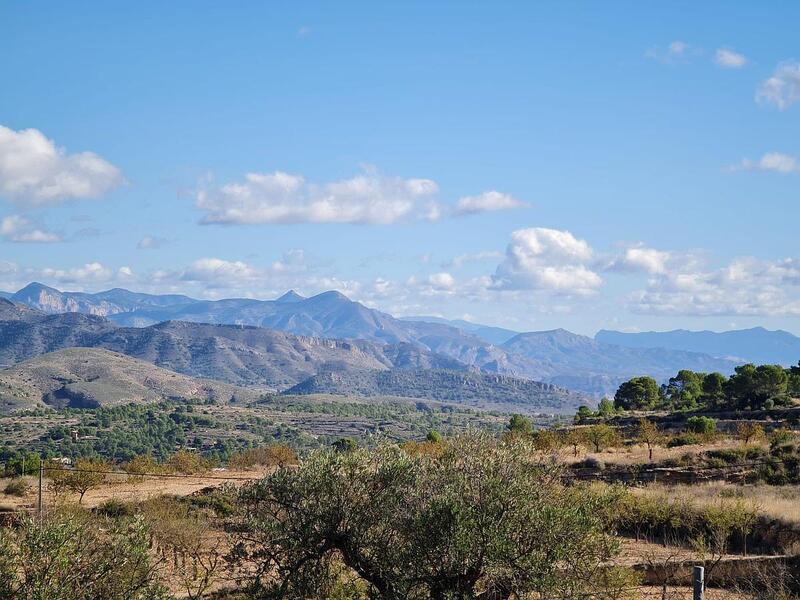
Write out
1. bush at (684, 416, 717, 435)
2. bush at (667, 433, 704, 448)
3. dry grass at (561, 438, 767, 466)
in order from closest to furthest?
1. dry grass at (561, 438, 767, 466)
2. bush at (667, 433, 704, 448)
3. bush at (684, 416, 717, 435)

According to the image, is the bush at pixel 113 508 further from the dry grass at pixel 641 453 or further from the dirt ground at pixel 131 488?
the dry grass at pixel 641 453

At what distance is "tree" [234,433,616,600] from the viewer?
1573 centimetres

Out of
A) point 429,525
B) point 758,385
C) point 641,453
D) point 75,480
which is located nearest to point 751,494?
point 641,453

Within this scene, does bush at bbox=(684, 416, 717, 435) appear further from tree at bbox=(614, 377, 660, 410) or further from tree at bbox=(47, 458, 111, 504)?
tree at bbox=(47, 458, 111, 504)

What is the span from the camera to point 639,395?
10475 cm

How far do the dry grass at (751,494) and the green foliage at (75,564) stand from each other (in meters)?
23.8

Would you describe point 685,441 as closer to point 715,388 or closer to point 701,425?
point 701,425

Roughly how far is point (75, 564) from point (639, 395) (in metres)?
98.4

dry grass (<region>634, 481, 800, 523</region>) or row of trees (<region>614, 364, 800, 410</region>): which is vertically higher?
row of trees (<region>614, 364, 800, 410</region>)

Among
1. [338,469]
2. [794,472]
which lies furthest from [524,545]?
[794,472]

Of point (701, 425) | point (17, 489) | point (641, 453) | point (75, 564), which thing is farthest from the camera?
point (701, 425)

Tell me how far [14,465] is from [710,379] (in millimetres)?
78838

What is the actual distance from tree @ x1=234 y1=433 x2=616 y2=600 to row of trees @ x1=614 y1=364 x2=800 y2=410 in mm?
71445

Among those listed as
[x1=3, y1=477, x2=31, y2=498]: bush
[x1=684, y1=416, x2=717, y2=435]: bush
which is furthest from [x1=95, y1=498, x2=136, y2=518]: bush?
[x1=684, y1=416, x2=717, y2=435]: bush
